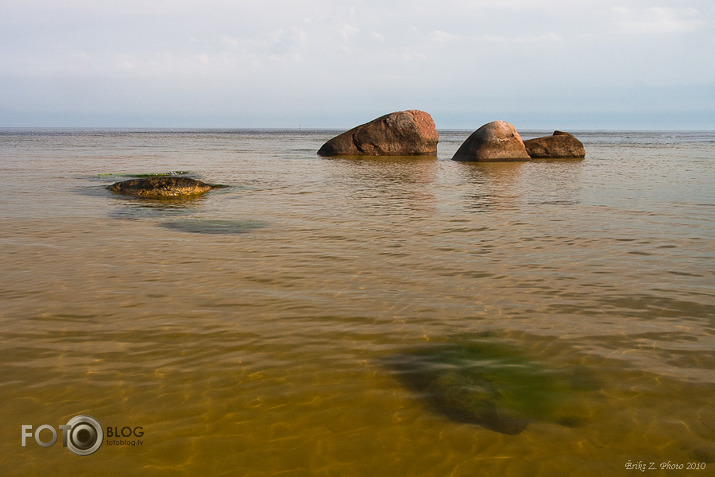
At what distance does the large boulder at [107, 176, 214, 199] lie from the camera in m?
13.1

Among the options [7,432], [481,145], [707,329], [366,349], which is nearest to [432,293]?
[366,349]

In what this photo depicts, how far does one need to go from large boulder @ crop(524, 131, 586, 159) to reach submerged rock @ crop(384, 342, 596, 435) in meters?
25.8

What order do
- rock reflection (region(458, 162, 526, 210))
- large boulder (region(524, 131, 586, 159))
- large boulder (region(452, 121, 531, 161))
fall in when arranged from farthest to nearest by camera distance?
1. large boulder (region(524, 131, 586, 159))
2. large boulder (region(452, 121, 531, 161))
3. rock reflection (region(458, 162, 526, 210))

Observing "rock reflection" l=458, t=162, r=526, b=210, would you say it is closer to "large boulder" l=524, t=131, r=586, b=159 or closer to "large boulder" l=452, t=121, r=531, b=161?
"large boulder" l=452, t=121, r=531, b=161

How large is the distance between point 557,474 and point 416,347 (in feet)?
5.25

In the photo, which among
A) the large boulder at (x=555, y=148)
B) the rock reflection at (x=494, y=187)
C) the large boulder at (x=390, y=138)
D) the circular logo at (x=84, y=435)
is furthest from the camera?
the large boulder at (x=390, y=138)

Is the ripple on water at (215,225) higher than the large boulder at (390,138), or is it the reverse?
the large boulder at (390,138)

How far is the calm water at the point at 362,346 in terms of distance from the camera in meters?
3.01

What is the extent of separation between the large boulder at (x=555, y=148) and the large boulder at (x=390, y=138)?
19.0 feet

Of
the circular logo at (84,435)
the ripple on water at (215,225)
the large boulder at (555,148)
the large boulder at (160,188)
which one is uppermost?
the large boulder at (555,148)

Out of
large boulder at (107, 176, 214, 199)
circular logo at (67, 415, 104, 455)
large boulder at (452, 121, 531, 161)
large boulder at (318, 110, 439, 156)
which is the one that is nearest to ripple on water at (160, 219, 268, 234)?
large boulder at (107, 176, 214, 199)

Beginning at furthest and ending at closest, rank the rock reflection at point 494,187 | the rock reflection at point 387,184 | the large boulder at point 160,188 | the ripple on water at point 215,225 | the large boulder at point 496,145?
the large boulder at point 496,145 < the large boulder at point 160,188 < the rock reflection at point 387,184 < the rock reflection at point 494,187 < the ripple on water at point 215,225
